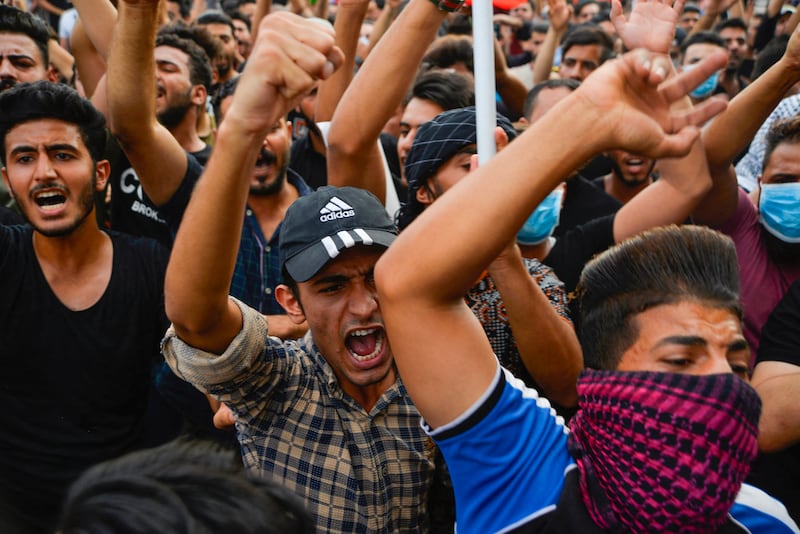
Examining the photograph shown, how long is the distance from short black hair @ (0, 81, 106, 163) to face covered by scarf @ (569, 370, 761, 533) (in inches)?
93.3

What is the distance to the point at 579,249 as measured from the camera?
2.86 m

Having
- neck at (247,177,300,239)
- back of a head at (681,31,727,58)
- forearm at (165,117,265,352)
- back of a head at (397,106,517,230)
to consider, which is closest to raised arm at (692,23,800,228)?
back of a head at (397,106,517,230)

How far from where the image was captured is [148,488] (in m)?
1.02

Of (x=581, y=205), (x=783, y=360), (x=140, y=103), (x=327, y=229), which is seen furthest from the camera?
(x=581, y=205)

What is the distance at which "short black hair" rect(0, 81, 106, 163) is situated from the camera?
288 centimetres

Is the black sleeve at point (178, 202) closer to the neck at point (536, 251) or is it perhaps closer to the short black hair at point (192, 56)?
the neck at point (536, 251)

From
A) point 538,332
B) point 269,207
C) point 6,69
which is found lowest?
point 269,207

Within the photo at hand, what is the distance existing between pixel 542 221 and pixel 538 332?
0.97m

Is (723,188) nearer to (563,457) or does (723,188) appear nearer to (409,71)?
(409,71)

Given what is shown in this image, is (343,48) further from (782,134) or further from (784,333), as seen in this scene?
(784,333)

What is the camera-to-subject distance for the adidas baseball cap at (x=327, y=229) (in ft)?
6.48

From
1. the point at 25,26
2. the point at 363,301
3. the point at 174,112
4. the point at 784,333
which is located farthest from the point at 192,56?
the point at 784,333

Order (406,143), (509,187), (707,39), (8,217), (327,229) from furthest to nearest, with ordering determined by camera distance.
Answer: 1. (707,39)
2. (406,143)
3. (8,217)
4. (327,229)
5. (509,187)

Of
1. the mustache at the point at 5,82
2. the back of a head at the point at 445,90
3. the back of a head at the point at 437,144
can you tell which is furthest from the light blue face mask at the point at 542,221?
the mustache at the point at 5,82
